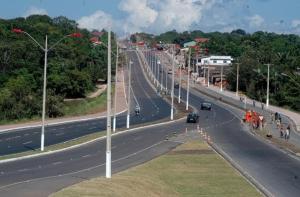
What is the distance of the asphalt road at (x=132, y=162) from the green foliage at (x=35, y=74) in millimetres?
23793

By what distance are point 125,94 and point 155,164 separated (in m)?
92.1

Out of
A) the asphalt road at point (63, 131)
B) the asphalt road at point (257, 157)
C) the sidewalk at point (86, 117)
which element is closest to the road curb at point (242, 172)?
the asphalt road at point (257, 157)

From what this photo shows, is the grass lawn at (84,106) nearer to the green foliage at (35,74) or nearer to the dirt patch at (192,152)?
the green foliage at (35,74)

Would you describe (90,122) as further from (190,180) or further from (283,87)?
(283,87)

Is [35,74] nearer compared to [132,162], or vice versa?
[132,162]

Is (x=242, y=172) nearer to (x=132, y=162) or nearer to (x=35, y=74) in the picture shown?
(x=132, y=162)

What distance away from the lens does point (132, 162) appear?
38.7 meters

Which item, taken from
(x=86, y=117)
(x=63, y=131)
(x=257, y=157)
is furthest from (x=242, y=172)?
(x=86, y=117)

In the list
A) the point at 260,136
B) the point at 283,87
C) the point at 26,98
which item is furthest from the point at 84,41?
the point at 260,136

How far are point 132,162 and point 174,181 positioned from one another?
27.8ft

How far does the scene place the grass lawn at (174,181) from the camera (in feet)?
77.8

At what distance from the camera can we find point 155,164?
3709cm

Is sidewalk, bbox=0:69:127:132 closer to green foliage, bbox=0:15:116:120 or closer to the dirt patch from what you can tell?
green foliage, bbox=0:15:116:120

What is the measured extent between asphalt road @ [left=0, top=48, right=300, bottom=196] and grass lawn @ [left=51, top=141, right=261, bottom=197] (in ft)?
3.67
